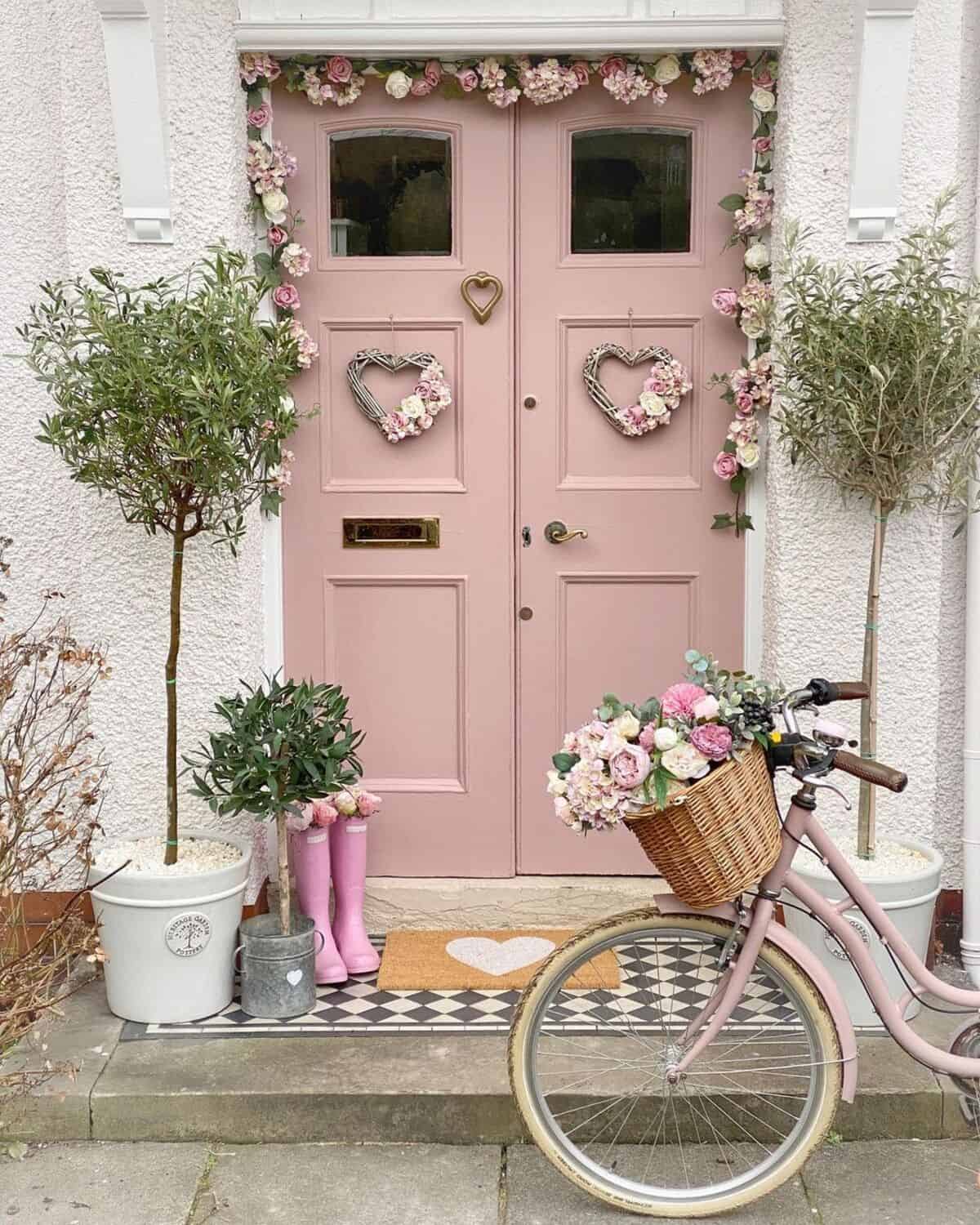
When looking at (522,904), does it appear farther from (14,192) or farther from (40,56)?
(40,56)

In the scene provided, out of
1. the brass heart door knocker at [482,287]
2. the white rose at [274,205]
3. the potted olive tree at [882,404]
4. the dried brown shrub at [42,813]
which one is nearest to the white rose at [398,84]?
the white rose at [274,205]

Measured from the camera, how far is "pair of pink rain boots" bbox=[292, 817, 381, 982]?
4051 mm

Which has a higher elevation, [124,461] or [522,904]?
[124,461]

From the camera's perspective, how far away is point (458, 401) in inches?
167

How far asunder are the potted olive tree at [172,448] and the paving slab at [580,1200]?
1041 mm

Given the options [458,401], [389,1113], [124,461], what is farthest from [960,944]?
[124,461]

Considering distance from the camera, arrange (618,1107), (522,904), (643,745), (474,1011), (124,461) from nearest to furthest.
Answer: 1. (643,745)
2. (618,1107)
3. (124,461)
4. (474,1011)
5. (522,904)

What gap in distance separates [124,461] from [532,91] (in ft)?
5.41

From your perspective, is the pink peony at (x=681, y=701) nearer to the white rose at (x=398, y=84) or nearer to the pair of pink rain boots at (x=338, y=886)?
the pair of pink rain boots at (x=338, y=886)

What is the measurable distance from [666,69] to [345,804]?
2.36m

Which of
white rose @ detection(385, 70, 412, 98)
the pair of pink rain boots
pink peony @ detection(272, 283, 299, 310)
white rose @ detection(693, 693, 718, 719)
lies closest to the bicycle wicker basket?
white rose @ detection(693, 693, 718, 719)

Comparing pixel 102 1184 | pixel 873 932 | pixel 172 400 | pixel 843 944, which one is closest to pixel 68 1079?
pixel 102 1184

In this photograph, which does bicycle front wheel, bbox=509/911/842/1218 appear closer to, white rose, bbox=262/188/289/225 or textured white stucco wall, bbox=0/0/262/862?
textured white stucco wall, bbox=0/0/262/862

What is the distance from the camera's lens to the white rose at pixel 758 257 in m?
4.04
